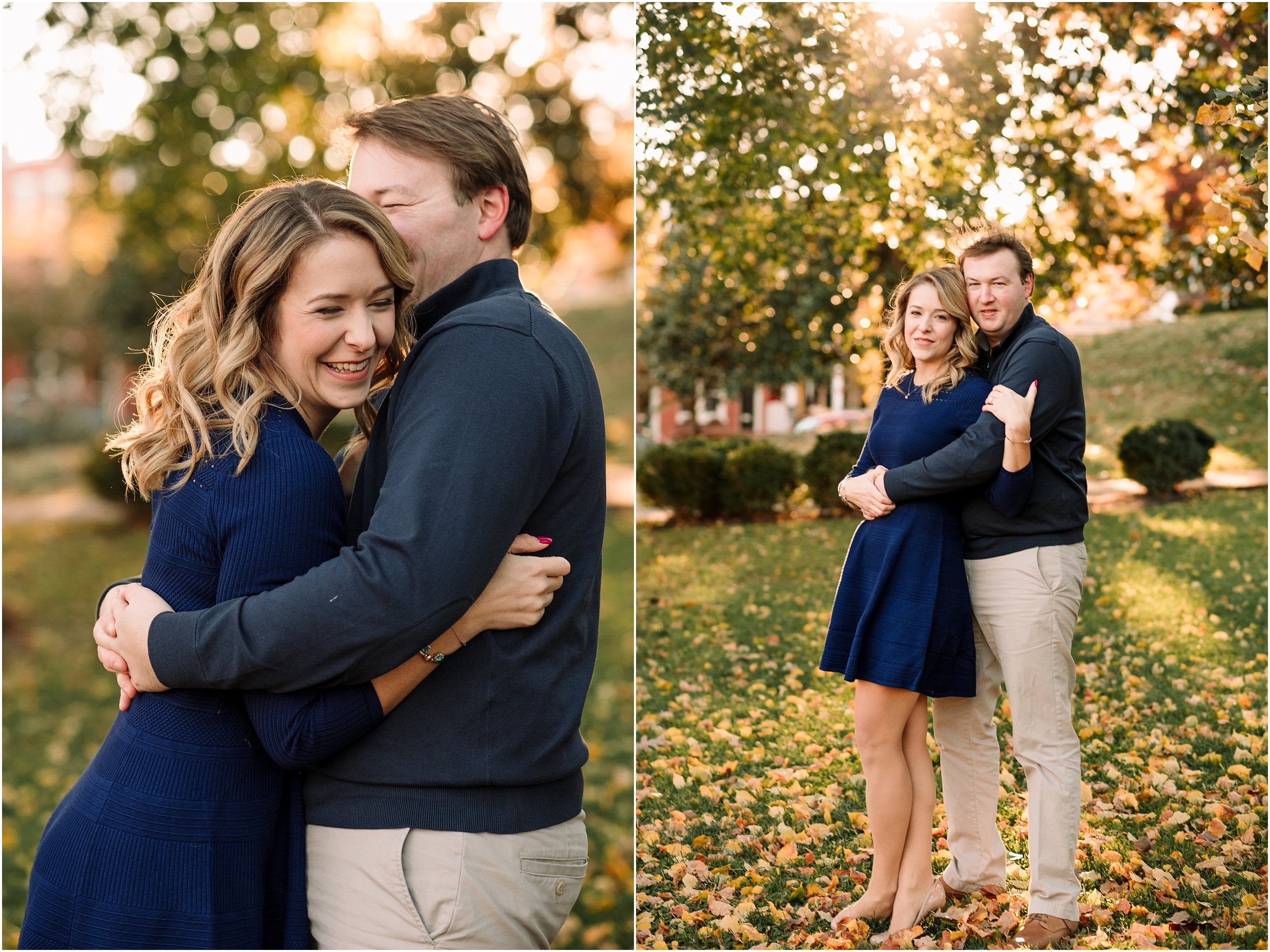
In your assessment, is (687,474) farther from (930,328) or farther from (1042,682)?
(1042,682)

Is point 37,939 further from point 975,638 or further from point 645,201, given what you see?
point 645,201

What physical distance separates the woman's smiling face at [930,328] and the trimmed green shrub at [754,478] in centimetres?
109

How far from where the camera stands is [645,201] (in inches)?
154

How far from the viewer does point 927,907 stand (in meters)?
3.08

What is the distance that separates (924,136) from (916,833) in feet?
7.36

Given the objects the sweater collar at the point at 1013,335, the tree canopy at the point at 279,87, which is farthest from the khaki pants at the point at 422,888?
the tree canopy at the point at 279,87

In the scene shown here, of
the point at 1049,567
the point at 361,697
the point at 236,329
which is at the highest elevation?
the point at 236,329

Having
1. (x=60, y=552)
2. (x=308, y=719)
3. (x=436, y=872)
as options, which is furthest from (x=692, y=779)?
(x=60, y=552)

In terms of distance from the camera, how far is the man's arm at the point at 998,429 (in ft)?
9.19

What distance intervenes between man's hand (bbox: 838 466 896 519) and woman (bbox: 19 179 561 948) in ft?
4.27

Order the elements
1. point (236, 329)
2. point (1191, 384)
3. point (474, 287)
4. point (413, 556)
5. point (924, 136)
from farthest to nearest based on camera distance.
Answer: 1. point (1191, 384)
2. point (924, 136)
3. point (474, 287)
4. point (236, 329)
5. point (413, 556)

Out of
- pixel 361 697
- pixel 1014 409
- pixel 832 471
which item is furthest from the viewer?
pixel 832 471

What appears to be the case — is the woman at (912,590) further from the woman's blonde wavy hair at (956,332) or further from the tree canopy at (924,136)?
the tree canopy at (924,136)

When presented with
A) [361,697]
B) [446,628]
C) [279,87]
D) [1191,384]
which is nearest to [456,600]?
[446,628]
